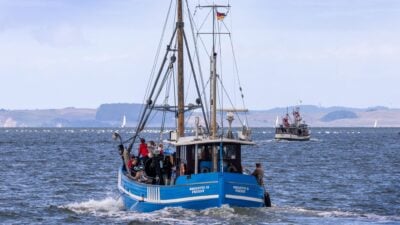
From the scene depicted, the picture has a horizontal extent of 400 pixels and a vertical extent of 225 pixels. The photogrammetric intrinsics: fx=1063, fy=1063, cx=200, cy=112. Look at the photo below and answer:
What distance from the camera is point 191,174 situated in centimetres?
4500

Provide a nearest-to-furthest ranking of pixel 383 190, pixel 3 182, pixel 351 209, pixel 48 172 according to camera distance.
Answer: pixel 351 209
pixel 383 190
pixel 3 182
pixel 48 172

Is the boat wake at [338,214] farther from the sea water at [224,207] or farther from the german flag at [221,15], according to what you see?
the german flag at [221,15]

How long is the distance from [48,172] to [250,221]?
149 feet

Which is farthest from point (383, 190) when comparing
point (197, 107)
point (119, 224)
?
point (119, 224)

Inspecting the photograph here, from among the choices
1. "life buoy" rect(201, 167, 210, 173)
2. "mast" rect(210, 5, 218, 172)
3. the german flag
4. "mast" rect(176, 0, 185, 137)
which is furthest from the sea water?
the german flag

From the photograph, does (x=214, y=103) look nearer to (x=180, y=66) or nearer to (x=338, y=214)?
(x=338, y=214)

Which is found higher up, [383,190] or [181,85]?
[181,85]

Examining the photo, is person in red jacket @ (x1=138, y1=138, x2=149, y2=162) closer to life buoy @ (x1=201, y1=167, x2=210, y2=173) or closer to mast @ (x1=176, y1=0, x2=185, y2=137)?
mast @ (x1=176, y1=0, x2=185, y2=137)

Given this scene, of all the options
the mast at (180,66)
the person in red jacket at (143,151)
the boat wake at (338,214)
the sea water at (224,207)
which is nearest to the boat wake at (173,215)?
the sea water at (224,207)

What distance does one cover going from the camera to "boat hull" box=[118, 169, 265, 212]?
4400 cm

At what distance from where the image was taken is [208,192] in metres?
44.3

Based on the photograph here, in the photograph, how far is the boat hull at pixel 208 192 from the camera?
44.0m

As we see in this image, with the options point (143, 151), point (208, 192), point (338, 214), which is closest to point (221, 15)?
point (143, 151)

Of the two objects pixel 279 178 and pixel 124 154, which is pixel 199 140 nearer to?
pixel 124 154
